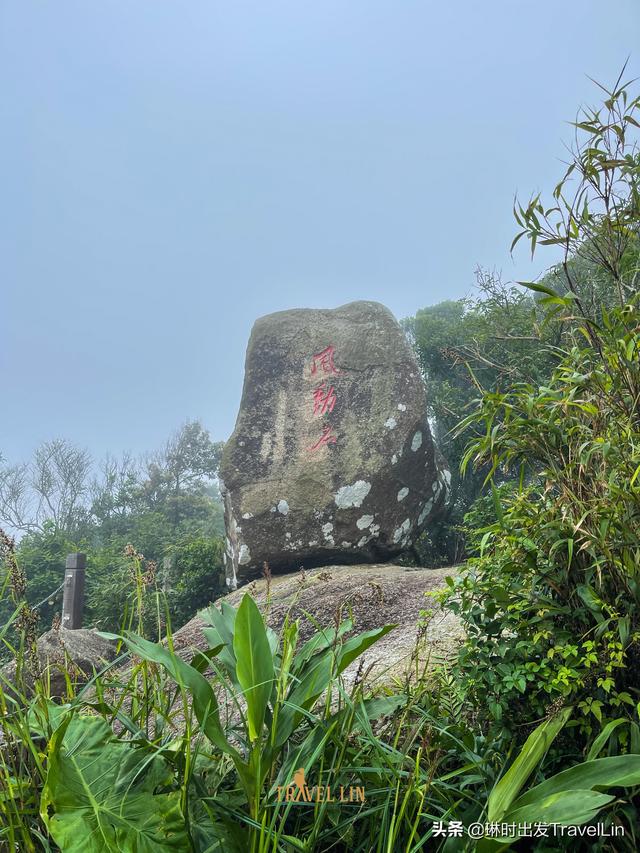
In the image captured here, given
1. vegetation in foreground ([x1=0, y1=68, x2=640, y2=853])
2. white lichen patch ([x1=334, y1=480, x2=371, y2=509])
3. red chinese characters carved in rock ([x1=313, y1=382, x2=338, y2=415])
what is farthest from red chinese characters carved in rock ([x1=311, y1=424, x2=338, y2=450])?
vegetation in foreground ([x1=0, y1=68, x2=640, y2=853])

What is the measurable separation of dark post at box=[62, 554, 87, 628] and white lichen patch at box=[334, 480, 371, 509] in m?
3.29

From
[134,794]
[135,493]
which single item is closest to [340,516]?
[134,794]

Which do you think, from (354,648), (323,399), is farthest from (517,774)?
(323,399)

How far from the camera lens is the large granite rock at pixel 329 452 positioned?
585cm

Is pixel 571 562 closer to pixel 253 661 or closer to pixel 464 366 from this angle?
pixel 253 661

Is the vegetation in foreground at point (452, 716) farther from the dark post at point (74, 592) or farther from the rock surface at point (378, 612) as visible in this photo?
the dark post at point (74, 592)

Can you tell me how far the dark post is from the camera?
6.97 meters

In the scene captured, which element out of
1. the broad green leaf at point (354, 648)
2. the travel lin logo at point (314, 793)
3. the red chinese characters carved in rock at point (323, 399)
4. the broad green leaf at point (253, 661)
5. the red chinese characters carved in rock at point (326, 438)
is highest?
the red chinese characters carved in rock at point (323, 399)

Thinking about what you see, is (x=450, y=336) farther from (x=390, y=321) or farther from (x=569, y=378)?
(x=569, y=378)

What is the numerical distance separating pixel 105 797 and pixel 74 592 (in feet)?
20.7

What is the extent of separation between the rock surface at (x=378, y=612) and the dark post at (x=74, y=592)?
2.46 m

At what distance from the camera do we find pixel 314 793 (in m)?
1.45

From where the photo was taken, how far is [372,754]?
163cm

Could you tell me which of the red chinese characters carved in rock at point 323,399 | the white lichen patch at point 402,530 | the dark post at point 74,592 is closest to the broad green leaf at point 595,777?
the white lichen patch at point 402,530
